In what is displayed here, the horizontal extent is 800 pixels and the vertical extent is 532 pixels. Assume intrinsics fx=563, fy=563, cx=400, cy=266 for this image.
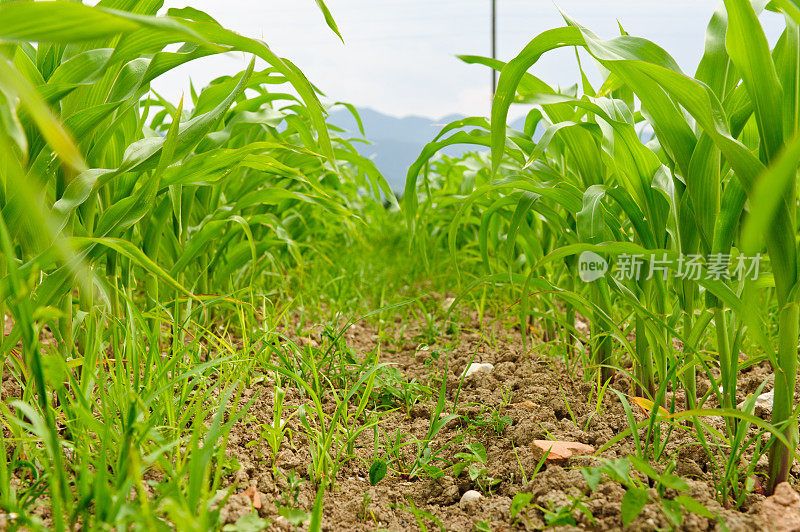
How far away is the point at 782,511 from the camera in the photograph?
0.53 m

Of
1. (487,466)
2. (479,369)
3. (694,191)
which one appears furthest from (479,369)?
(694,191)

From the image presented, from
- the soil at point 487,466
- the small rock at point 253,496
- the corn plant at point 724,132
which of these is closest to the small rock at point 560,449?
the soil at point 487,466

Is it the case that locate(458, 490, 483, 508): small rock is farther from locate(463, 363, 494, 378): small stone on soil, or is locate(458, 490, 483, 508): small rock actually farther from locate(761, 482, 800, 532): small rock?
locate(463, 363, 494, 378): small stone on soil

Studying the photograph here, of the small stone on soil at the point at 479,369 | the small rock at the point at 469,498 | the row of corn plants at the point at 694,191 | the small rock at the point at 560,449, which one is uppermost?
the row of corn plants at the point at 694,191

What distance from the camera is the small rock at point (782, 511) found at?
507 millimetres

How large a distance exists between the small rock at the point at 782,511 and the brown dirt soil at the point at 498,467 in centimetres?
1

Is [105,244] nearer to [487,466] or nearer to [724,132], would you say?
[487,466]

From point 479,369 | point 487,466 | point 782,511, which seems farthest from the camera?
point 479,369

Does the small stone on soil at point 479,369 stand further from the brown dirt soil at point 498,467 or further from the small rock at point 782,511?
the small rock at point 782,511

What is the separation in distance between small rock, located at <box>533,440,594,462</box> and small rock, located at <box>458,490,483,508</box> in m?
0.10

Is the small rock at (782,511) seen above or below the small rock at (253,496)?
above

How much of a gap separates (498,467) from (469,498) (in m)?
0.08

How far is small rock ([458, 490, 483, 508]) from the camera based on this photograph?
645mm

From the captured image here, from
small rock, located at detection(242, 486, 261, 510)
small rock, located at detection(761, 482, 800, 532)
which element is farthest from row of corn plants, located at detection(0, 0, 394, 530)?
small rock, located at detection(761, 482, 800, 532)
